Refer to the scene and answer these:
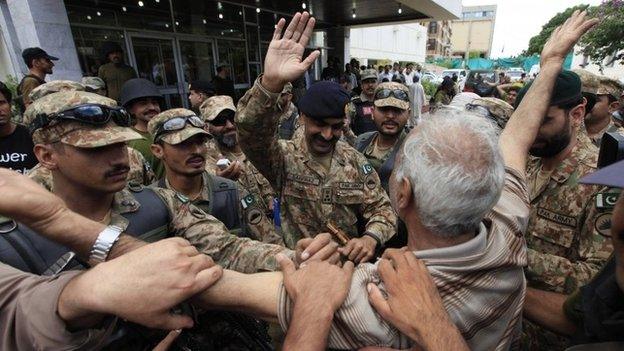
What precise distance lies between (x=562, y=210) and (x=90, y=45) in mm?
8706

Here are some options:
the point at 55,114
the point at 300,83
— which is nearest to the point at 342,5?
the point at 300,83

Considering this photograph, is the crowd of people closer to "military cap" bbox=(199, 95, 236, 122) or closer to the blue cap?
the blue cap

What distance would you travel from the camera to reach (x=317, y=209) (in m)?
2.54

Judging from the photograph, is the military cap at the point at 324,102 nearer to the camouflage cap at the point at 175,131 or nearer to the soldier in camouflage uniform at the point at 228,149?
the camouflage cap at the point at 175,131

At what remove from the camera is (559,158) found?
7.20ft

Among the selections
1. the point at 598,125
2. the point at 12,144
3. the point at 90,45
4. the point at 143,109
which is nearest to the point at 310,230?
the point at 143,109

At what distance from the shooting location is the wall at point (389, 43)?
2978cm

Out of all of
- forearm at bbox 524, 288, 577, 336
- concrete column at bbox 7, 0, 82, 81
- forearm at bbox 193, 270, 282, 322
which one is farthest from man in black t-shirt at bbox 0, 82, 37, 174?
forearm at bbox 524, 288, 577, 336

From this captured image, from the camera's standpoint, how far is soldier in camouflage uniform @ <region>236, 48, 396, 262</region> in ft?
7.91

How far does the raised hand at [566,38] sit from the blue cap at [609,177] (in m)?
1.44

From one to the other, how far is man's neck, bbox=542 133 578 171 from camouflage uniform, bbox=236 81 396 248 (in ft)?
3.63

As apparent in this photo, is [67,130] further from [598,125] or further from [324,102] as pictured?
[598,125]

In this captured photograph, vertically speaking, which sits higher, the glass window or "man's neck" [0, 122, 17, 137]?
the glass window

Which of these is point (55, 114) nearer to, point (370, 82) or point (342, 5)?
point (370, 82)
